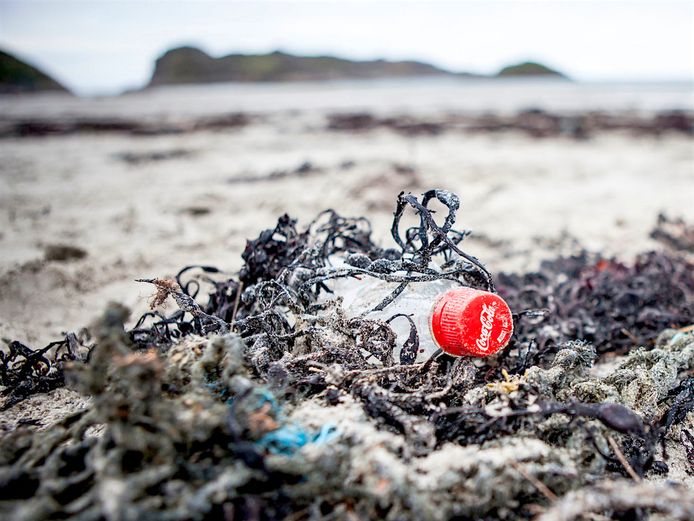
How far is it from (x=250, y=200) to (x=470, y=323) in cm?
447

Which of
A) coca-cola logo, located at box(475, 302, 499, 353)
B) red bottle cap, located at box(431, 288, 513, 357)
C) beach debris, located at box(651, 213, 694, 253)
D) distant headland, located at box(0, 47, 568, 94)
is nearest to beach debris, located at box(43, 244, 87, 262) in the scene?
red bottle cap, located at box(431, 288, 513, 357)

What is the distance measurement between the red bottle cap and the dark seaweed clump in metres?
0.10

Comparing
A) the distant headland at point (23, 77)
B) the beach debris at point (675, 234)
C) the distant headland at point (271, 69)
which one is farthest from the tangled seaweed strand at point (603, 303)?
the distant headland at point (271, 69)

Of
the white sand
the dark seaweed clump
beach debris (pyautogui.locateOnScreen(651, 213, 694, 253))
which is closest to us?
the dark seaweed clump

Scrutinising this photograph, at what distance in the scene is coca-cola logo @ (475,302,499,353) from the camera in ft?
4.82

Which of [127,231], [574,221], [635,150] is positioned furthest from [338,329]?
[635,150]

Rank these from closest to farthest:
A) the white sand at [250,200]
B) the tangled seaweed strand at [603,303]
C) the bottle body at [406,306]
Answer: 1. the bottle body at [406,306]
2. the tangled seaweed strand at [603,303]
3. the white sand at [250,200]

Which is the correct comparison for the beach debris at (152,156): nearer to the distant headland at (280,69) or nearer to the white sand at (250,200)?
the white sand at (250,200)

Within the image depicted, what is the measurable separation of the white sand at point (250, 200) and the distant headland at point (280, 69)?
210 ft

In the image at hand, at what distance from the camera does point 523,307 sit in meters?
2.60

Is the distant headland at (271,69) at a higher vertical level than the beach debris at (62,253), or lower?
higher

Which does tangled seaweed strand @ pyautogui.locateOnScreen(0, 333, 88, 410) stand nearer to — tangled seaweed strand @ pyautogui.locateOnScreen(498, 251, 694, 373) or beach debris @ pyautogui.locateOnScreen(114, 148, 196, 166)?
tangled seaweed strand @ pyautogui.locateOnScreen(498, 251, 694, 373)

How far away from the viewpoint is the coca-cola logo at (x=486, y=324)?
1468 millimetres

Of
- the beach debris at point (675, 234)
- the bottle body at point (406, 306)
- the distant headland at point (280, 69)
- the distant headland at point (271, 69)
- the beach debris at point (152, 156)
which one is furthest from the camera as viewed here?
the distant headland at point (280, 69)
